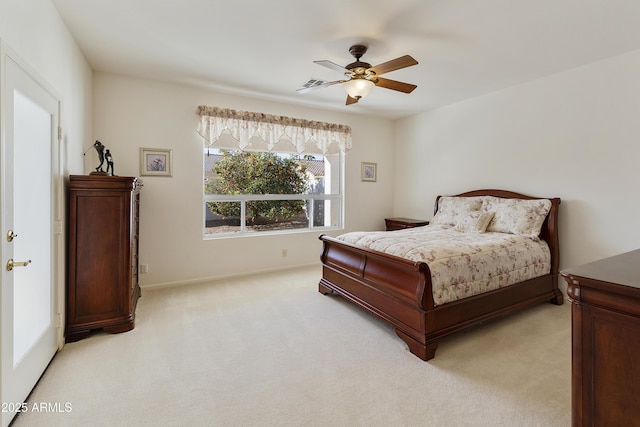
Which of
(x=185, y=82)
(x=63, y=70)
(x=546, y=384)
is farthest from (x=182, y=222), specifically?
(x=546, y=384)

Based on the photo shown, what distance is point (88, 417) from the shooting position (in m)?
1.68

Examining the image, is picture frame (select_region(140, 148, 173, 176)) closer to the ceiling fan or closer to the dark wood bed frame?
the ceiling fan

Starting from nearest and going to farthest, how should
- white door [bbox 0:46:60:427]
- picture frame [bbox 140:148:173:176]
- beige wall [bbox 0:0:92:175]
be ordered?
1. white door [bbox 0:46:60:427]
2. beige wall [bbox 0:0:92:175]
3. picture frame [bbox 140:148:173:176]

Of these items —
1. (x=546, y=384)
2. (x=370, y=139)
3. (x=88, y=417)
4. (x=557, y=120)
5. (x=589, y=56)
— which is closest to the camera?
(x=88, y=417)

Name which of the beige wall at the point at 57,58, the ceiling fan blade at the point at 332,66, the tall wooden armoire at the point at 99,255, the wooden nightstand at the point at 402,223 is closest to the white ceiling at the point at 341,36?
the beige wall at the point at 57,58

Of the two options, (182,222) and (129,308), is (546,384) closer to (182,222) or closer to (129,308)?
(129,308)

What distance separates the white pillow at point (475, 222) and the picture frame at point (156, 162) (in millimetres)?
3814

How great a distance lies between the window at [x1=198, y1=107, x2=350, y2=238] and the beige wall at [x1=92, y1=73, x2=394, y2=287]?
173 mm

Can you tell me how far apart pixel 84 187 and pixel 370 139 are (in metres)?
4.33

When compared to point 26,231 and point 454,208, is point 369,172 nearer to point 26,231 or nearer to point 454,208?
point 454,208

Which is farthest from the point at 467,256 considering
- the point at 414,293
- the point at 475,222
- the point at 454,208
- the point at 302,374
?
the point at 454,208

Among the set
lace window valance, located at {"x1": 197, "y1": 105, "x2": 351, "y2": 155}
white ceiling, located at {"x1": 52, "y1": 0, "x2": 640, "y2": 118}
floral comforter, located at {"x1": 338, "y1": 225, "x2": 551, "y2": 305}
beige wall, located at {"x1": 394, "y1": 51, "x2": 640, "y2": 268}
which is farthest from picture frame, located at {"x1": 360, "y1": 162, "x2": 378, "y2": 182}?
floral comforter, located at {"x1": 338, "y1": 225, "x2": 551, "y2": 305}

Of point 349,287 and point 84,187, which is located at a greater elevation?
point 84,187

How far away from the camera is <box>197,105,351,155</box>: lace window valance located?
13.4 ft
